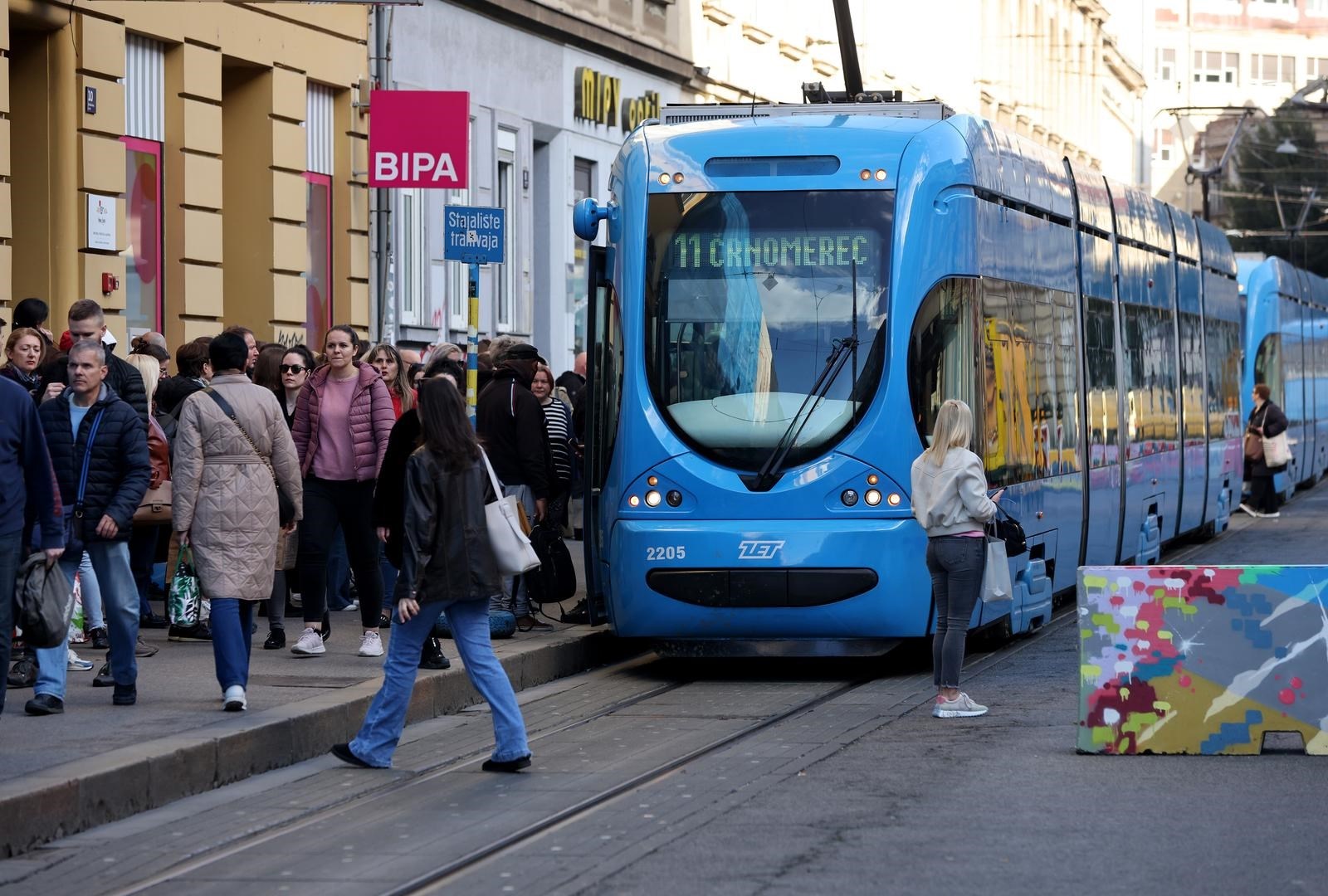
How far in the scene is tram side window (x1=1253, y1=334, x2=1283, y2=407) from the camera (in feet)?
110

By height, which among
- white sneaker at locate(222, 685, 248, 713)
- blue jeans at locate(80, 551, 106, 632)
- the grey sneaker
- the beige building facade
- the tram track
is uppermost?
the beige building facade

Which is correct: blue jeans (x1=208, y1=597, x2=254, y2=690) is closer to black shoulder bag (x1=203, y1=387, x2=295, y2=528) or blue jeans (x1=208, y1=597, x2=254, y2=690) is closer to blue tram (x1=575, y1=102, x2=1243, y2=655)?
black shoulder bag (x1=203, y1=387, x2=295, y2=528)

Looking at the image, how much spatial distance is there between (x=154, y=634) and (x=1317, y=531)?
1673 centimetres

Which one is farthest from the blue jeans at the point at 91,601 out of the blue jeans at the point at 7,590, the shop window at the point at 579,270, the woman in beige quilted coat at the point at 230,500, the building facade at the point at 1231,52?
the building facade at the point at 1231,52

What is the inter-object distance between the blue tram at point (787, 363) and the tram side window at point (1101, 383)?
2.83 metres

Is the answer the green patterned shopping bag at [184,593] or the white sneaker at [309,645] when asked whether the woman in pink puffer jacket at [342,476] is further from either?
the green patterned shopping bag at [184,593]

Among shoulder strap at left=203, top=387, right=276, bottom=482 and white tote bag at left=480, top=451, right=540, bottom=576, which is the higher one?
shoulder strap at left=203, top=387, right=276, bottom=482

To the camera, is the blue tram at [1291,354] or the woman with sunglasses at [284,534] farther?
the blue tram at [1291,354]

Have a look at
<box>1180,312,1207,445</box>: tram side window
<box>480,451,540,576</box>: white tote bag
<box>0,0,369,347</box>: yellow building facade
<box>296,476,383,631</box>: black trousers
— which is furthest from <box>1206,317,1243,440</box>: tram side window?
<box>480,451,540,576</box>: white tote bag

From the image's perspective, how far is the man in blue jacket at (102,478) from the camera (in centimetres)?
1070

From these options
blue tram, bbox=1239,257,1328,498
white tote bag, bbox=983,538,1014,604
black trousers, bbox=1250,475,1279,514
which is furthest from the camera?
blue tram, bbox=1239,257,1328,498

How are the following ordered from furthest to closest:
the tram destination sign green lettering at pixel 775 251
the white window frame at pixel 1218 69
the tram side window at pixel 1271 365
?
the white window frame at pixel 1218 69 < the tram side window at pixel 1271 365 < the tram destination sign green lettering at pixel 775 251

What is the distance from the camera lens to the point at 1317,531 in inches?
1073

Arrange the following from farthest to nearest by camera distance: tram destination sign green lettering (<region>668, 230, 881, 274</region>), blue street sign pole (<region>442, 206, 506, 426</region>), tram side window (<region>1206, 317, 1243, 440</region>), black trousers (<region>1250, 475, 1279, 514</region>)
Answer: black trousers (<region>1250, 475, 1279, 514</region>)
tram side window (<region>1206, 317, 1243, 440</region>)
blue street sign pole (<region>442, 206, 506, 426</region>)
tram destination sign green lettering (<region>668, 230, 881, 274</region>)
